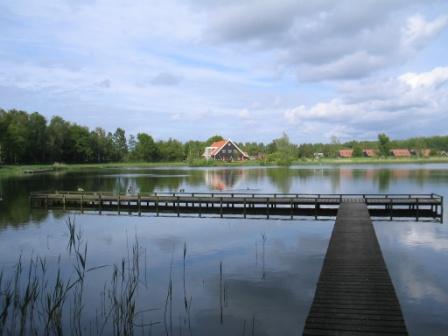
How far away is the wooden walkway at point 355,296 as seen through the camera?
8.40 m

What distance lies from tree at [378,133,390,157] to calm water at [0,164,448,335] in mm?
141594

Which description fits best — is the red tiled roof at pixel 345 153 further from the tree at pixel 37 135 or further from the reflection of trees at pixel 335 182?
the tree at pixel 37 135

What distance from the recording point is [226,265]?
16516mm

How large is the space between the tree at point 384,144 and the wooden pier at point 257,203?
132 metres

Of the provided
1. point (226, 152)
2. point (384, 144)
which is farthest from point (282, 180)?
point (384, 144)

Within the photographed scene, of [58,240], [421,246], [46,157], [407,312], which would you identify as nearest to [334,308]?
[407,312]

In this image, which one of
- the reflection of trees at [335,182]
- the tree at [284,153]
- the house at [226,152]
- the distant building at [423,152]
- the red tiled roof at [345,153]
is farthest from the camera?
the red tiled roof at [345,153]

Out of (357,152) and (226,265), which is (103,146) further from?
(226,265)

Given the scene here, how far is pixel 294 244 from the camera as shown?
20109 mm

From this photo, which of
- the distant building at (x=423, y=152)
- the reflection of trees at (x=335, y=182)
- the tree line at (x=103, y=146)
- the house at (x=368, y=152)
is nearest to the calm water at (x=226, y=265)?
the reflection of trees at (x=335, y=182)

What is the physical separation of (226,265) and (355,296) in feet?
23.5

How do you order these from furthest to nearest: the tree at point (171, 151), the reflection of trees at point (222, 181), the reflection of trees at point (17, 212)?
the tree at point (171, 151) < the reflection of trees at point (222, 181) < the reflection of trees at point (17, 212)

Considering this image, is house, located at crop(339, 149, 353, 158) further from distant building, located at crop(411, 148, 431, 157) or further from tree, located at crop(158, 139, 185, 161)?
tree, located at crop(158, 139, 185, 161)

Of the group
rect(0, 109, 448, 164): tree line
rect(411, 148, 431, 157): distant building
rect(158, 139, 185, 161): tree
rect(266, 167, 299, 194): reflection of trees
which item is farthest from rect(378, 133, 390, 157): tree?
rect(266, 167, 299, 194): reflection of trees
